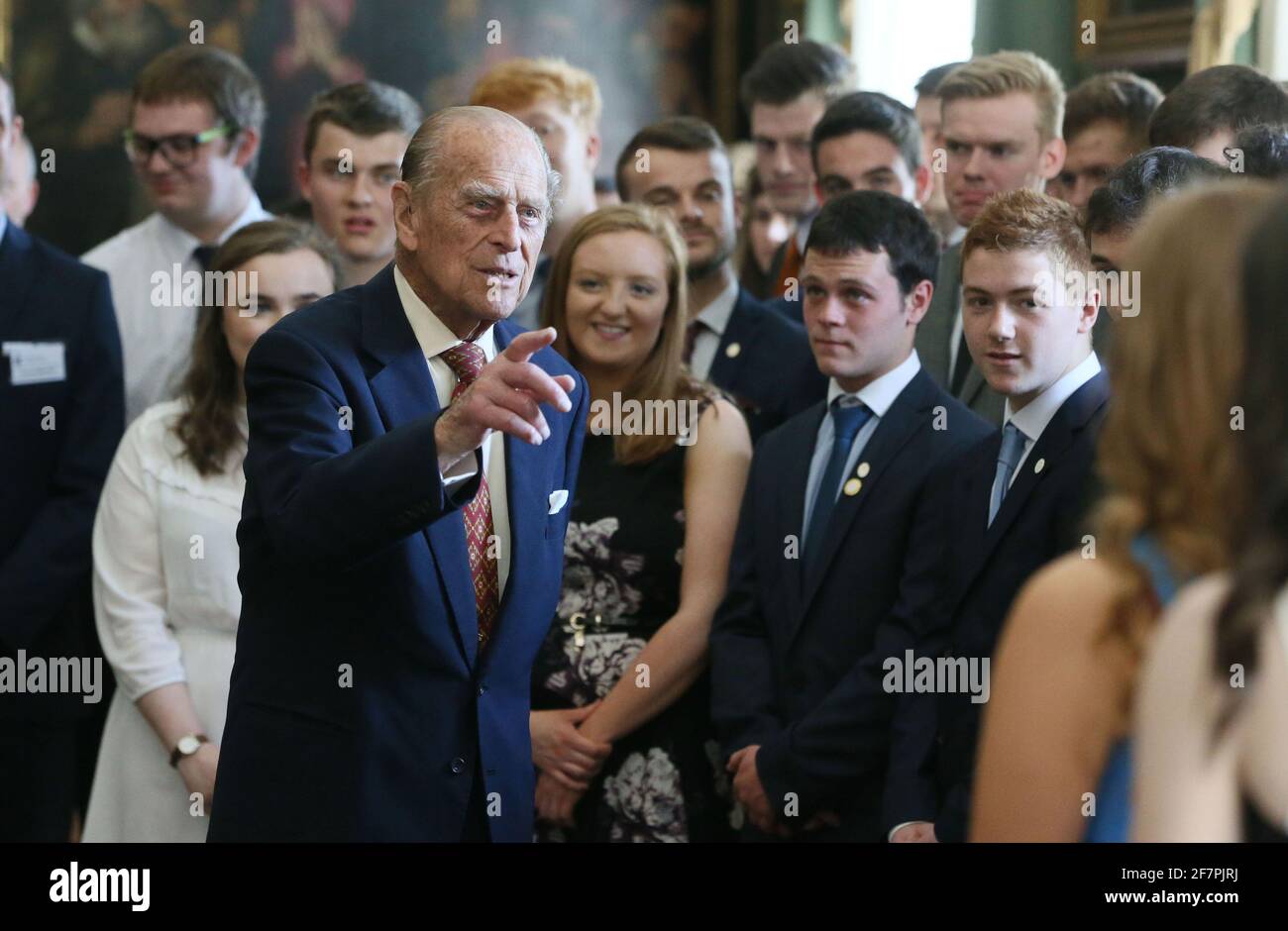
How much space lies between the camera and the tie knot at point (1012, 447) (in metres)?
3.10

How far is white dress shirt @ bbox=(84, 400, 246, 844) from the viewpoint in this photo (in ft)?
12.3

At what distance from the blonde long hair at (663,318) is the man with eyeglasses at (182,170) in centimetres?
119

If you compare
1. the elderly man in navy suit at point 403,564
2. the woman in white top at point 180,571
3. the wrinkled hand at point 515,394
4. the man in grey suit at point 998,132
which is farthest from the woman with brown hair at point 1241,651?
the man in grey suit at point 998,132

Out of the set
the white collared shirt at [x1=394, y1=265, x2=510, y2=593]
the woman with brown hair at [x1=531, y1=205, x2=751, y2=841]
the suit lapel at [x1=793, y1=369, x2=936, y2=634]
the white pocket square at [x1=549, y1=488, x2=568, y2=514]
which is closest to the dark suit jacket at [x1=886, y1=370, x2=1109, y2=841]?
the suit lapel at [x1=793, y1=369, x2=936, y2=634]

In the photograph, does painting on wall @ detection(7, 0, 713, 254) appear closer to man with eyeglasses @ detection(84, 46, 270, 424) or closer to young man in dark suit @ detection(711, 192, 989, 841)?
man with eyeglasses @ detection(84, 46, 270, 424)

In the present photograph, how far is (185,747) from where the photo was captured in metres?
3.67

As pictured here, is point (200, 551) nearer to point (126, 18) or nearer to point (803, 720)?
point (803, 720)

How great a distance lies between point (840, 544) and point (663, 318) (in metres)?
0.82

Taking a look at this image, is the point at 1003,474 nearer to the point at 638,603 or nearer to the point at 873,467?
the point at 873,467

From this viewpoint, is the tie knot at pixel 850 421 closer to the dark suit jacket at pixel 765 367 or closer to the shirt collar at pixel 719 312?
the dark suit jacket at pixel 765 367

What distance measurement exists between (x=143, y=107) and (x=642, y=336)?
183cm

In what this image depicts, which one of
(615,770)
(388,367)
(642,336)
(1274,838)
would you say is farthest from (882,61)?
(1274,838)

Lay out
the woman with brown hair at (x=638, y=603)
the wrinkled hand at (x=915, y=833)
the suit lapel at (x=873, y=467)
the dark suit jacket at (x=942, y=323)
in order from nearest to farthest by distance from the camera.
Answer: the wrinkled hand at (x=915, y=833) < the suit lapel at (x=873, y=467) < the woman with brown hair at (x=638, y=603) < the dark suit jacket at (x=942, y=323)

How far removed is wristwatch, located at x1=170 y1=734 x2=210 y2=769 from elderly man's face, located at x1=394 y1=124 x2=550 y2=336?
4.45 ft
